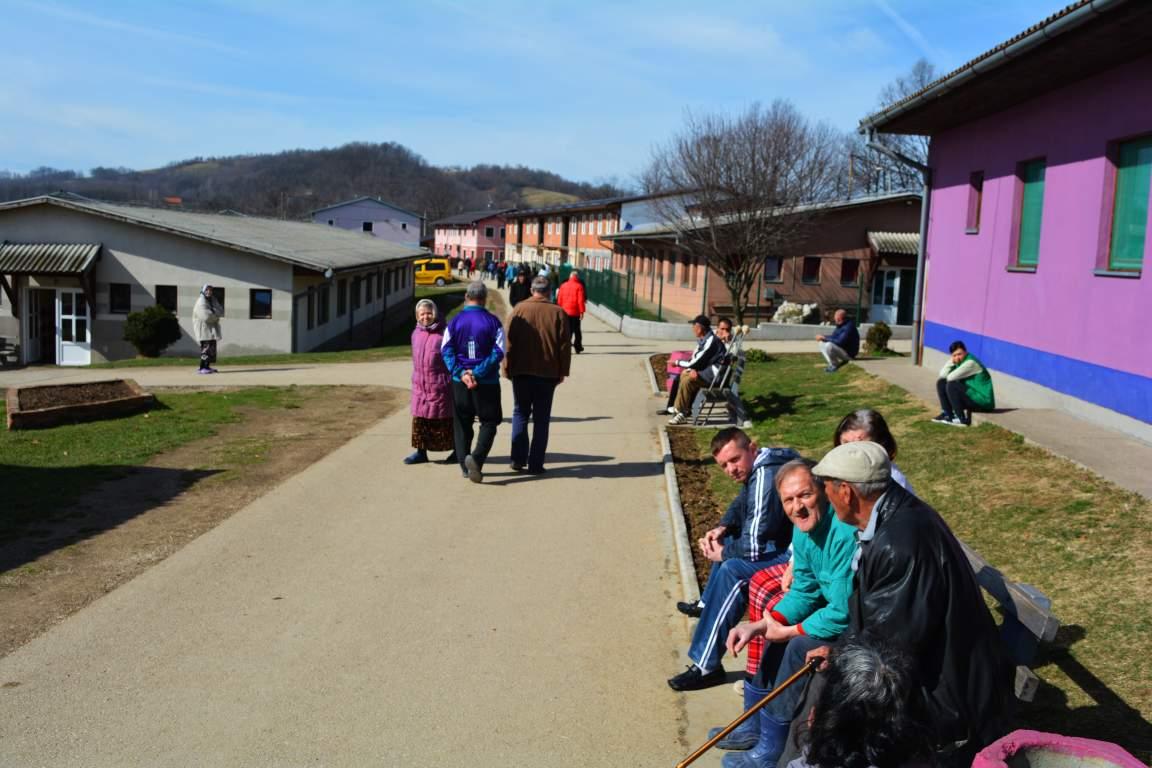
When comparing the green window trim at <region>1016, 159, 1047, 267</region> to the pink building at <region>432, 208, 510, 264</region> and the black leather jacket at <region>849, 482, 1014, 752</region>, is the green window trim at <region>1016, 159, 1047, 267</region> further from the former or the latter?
the pink building at <region>432, 208, 510, 264</region>

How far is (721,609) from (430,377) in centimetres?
549

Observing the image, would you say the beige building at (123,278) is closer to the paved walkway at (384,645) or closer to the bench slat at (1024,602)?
the paved walkway at (384,645)

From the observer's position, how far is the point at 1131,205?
35.4 ft

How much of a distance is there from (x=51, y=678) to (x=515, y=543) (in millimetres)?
3563

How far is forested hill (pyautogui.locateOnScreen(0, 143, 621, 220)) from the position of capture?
150250 mm

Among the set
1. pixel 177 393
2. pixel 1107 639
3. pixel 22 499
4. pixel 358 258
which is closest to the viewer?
pixel 1107 639

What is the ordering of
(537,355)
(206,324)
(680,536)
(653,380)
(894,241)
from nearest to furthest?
1. (680,536)
2. (537,355)
3. (653,380)
4. (206,324)
5. (894,241)

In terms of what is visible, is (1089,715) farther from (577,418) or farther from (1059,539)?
(577,418)

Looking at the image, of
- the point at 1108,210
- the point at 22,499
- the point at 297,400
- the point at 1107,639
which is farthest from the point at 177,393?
the point at 1107,639

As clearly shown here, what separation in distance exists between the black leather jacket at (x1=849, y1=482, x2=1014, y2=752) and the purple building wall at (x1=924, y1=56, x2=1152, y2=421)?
720 centimetres

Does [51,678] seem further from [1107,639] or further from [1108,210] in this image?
[1108,210]

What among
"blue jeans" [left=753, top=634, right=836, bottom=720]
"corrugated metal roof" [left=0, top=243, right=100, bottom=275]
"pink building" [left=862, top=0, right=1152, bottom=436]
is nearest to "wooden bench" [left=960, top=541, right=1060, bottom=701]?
"blue jeans" [left=753, top=634, right=836, bottom=720]

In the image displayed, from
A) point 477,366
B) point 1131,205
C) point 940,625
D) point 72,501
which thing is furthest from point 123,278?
point 940,625

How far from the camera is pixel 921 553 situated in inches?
147
